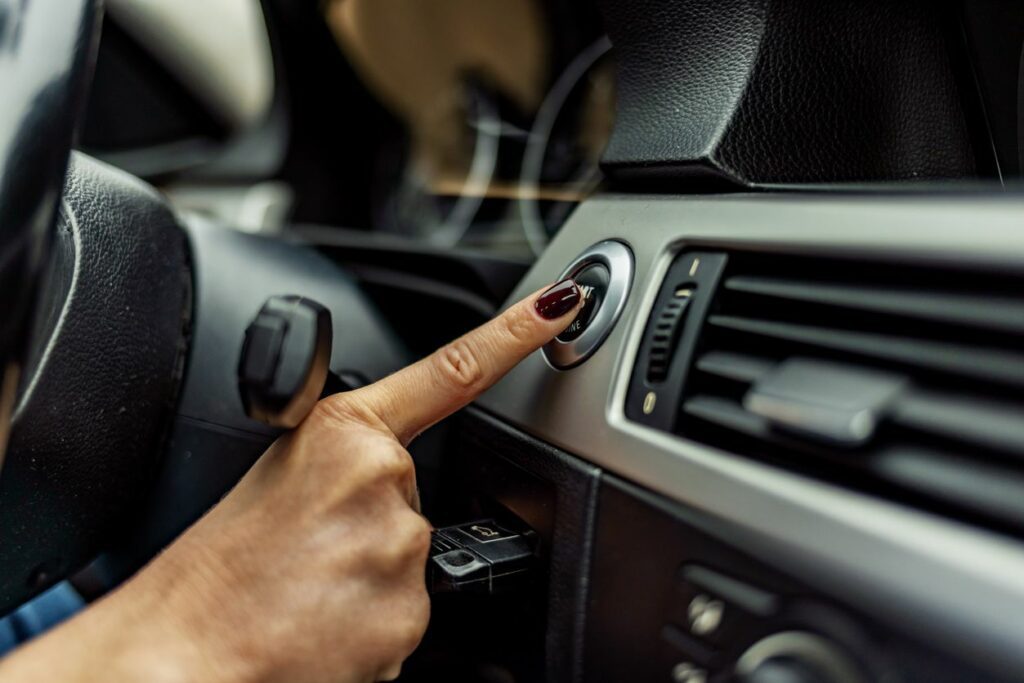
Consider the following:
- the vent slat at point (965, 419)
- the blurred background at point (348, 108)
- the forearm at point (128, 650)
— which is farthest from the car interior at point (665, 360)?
the blurred background at point (348, 108)

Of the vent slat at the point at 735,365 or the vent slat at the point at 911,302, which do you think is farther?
the vent slat at the point at 735,365

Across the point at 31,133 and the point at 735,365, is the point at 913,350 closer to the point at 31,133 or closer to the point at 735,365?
the point at 735,365

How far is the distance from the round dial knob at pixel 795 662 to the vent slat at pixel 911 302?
0.58 feet

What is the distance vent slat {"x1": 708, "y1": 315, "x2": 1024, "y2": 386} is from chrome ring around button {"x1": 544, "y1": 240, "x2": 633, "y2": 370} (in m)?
0.11

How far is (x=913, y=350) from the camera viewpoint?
1.45ft

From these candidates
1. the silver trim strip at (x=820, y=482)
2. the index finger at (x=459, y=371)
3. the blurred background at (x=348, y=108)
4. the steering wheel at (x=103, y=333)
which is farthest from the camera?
the blurred background at (x=348, y=108)

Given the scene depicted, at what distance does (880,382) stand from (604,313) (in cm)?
23

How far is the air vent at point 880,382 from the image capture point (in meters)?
0.40

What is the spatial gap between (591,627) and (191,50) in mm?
1785

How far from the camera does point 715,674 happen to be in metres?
0.49

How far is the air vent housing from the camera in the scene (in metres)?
0.40

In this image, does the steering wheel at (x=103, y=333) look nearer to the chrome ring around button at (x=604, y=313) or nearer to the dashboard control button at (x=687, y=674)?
the chrome ring around button at (x=604, y=313)

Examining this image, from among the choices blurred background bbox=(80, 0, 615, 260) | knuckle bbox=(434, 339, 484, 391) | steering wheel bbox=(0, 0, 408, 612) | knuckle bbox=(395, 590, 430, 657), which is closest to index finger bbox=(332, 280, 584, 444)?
knuckle bbox=(434, 339, 484, 391)

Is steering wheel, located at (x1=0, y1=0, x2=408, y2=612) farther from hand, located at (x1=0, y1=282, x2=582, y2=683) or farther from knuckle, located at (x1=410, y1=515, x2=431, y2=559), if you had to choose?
knuckle, located at (x1=410, y1=515, x2=431, y2=559)
